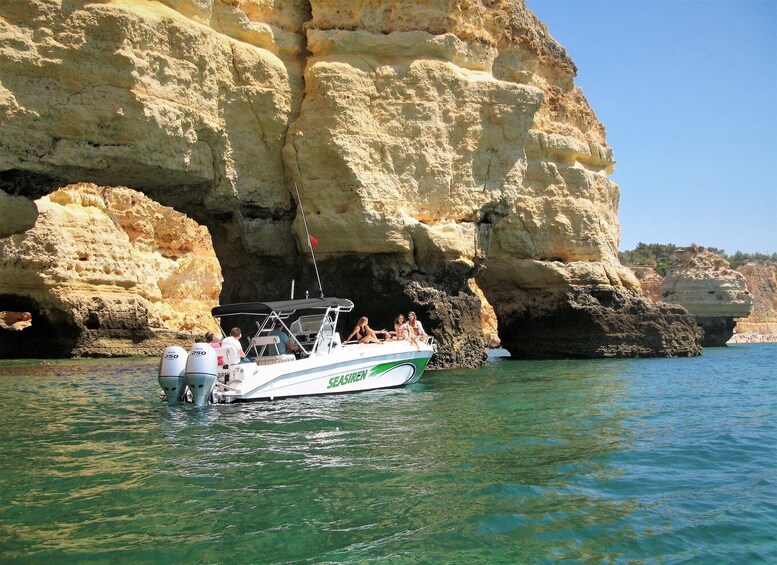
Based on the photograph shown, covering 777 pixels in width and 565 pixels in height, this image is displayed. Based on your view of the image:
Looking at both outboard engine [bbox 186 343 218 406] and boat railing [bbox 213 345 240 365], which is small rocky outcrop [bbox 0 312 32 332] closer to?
boat railing [bbox 213 345 240 365]

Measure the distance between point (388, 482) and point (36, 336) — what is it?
69.9 feet

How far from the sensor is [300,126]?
17.3 meters

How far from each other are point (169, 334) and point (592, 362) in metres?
14.6

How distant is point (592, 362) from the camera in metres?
22.2

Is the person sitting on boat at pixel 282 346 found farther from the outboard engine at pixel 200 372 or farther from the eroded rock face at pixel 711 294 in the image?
the eroded rock face at pixel 711 294

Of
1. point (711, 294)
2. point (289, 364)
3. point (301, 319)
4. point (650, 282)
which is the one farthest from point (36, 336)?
point (650, 282)

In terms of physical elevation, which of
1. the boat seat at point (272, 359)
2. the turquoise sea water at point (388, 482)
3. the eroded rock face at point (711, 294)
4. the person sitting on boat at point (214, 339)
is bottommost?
the turquoise sea water at point (388, 482)

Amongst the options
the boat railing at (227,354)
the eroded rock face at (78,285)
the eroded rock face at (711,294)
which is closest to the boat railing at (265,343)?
the boat railing at (227,354)

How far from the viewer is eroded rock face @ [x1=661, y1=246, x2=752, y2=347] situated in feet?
143

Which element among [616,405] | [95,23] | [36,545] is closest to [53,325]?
[95,23]

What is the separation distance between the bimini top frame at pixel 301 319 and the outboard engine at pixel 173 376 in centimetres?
194

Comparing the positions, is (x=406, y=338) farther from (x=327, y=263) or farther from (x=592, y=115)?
(x=592, y=115)

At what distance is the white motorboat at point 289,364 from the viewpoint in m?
11.3

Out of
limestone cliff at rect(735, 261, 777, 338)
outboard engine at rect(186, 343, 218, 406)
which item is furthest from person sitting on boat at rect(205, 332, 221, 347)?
limestone cliff at rect(735, 261, 777, 338)
